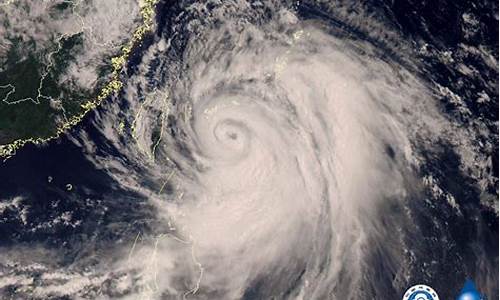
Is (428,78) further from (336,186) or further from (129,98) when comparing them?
(129,98)

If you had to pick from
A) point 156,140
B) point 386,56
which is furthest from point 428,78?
point 156,140

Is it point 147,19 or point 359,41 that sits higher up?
point 359,41

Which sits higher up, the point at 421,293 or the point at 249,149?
the point at 249,149

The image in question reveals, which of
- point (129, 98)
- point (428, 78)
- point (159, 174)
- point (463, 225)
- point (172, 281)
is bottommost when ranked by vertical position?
point (172, 281)

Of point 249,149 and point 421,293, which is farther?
point 249,149
